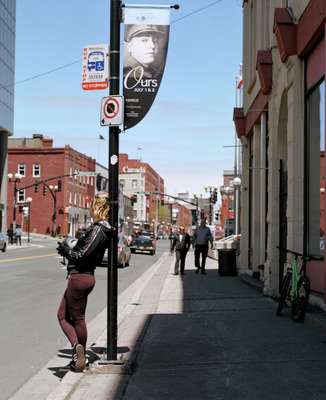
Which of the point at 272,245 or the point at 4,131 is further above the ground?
the point at 4,131

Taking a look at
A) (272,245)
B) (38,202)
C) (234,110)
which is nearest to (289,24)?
(272,245)

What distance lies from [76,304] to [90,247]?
0.65 meters

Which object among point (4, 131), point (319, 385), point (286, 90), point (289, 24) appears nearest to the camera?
point (319, 385)

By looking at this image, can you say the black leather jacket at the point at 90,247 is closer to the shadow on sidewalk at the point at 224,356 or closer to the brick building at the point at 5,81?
the shadow on sidewalk at the point at 224,356

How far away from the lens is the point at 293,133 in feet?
37.9

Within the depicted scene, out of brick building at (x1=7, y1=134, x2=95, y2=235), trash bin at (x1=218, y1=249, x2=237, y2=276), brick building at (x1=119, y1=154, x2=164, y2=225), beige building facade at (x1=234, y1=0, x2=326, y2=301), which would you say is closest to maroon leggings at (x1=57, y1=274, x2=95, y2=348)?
beige building facade at (x1=234, y1=0, x2=326, y2=301)

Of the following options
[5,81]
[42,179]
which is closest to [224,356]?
[5,81]

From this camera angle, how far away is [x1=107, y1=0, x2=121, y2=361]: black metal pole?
6.77m

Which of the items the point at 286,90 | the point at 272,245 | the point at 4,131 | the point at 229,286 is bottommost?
the point at 229,286

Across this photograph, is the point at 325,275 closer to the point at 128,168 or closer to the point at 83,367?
the point at 83,367

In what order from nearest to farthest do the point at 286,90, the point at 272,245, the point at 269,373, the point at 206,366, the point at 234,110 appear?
the point at 269,373 < the point at 206,366 < the point at 286,90 < the point at 272,245 < the point at 234,110

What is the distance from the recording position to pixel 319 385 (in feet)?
19.1

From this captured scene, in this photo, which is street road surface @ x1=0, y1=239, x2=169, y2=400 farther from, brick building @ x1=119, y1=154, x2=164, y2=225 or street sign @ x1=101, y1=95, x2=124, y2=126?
brick building @ x1=119, y1=154, x2=164, y2=225

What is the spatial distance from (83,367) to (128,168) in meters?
152
